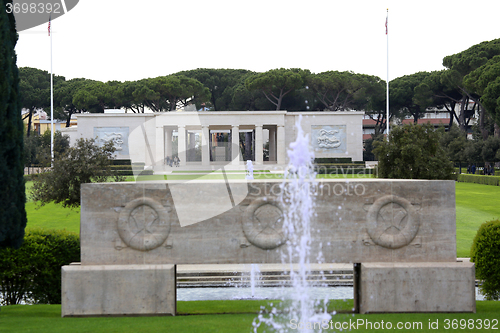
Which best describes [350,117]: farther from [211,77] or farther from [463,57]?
[211,77]

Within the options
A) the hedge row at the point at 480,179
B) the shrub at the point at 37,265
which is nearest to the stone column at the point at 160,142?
the hedge row at the point at 480,179

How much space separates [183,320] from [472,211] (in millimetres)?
13620

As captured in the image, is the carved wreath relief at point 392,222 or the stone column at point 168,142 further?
the stone column at point 168,142

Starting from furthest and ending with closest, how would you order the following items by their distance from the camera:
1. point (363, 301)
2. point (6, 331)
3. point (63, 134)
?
point (63, 134)
point (363, 301)
point (6, 331)

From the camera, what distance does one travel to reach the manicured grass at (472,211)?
10.7 metres

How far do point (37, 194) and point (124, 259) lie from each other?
8.97 m

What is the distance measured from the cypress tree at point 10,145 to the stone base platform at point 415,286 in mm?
4044

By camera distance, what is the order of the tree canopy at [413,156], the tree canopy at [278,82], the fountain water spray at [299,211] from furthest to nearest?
the tree canopy at [278,82] < the tree canopy at [413,156] < the fountain water spray at [299,211]

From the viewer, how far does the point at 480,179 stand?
25.4 m

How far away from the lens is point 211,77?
51250 mm

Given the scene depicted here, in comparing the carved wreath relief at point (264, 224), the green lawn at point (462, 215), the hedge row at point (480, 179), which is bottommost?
the green lawn at point (462, 215)

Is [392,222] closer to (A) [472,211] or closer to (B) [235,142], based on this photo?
(A) [472,211]

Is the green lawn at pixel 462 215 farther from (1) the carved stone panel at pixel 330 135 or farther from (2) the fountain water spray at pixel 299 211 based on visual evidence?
(1) the carved stone panel at pixel 330 135

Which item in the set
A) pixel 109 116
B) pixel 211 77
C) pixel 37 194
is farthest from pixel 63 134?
pixel 37 194
